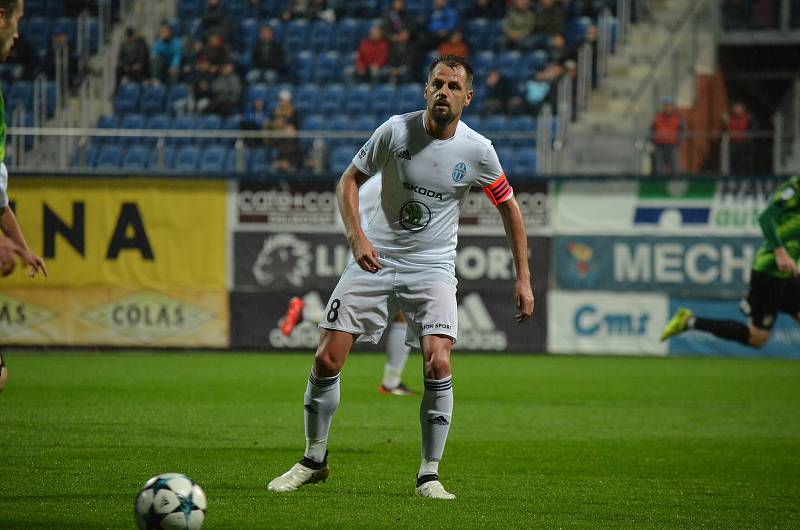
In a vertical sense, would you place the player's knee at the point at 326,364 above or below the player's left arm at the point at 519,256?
below

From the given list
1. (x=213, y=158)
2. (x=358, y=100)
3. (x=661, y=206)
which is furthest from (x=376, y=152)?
(x=358, y=100)

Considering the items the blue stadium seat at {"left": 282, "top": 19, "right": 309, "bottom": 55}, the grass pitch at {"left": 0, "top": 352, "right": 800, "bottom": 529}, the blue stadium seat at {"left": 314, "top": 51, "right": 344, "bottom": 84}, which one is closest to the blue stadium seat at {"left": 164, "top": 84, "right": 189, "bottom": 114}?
the blue stadium seat at {"left": 282, "top": 19, "right": 309, "bottom": 55}

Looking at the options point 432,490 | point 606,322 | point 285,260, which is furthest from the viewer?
point 285,260

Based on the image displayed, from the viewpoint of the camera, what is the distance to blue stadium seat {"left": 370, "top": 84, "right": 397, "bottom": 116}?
22.5 metres

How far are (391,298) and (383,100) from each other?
51.4ft

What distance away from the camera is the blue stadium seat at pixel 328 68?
23891 mm

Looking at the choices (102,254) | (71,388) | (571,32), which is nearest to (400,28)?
(571,32)

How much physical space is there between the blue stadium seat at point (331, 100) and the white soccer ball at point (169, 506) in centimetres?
1768

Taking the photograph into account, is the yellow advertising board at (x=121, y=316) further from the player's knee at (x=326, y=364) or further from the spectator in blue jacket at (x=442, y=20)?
the player's knee at (x=326, y=364)

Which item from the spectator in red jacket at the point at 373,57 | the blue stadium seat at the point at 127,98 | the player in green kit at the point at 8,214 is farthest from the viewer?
the blue stadium seat at the point at 127,98

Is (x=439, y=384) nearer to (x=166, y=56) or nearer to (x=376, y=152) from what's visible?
(x=376, y=152)

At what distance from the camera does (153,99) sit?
23.4 metres

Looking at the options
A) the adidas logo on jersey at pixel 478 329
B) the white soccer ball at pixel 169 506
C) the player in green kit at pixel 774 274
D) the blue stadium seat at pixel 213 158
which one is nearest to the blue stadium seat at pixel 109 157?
the blue stadium seat at pixel 213 158

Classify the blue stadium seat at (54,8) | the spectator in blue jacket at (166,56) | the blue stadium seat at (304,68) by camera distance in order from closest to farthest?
the spectator in blue jacket at (166,56)
the blue stadium seat at (304,68)
the blue stadium seat at (54,8)
